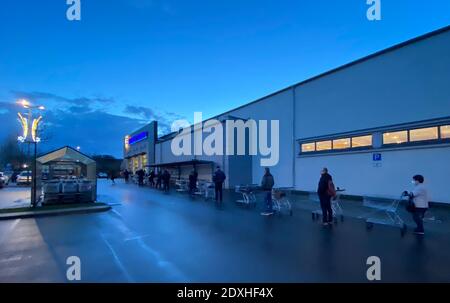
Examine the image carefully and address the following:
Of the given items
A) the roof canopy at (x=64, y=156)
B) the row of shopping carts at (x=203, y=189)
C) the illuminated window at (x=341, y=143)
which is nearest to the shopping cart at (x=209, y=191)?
the row of shopping carts at (x=203, y=189)

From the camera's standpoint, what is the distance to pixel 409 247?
6391 mm

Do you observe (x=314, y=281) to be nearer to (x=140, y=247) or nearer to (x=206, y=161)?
(x=140, y=247)

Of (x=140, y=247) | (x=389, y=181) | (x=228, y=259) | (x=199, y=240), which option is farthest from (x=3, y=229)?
(x=389, y=181)

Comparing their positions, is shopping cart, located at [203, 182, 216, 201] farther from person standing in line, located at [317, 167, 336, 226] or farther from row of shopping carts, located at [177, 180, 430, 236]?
person standing in line, located at [317, 167, 336, 226]

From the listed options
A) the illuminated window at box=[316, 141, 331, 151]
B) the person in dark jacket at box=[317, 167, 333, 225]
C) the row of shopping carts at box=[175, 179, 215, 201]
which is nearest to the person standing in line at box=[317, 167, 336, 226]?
the person in dark jacket at box=[317, 167, 333, 225]

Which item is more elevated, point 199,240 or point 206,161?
point 206,161

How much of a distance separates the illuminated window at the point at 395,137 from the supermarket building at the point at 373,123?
0.15 feet

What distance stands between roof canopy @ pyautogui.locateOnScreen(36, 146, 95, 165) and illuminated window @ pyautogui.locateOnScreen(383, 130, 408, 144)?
58.5 feet

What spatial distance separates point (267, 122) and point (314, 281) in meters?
19.6

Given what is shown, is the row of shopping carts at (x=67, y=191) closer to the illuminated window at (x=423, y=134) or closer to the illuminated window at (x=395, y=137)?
the illuminated window at (x=395, y=137)

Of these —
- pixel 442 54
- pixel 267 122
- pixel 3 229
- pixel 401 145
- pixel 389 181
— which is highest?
pixel 442 54

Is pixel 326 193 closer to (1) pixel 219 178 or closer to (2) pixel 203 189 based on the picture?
(1) pixel 219 178

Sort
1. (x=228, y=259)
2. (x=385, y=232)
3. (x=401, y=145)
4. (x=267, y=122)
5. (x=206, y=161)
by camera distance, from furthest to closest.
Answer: (x=206, y=161) < (x=267, y=122) < (x=401, y=145) < (x=385, y=232) < (x=228, y=259)

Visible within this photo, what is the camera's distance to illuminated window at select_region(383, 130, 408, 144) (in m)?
14.1
